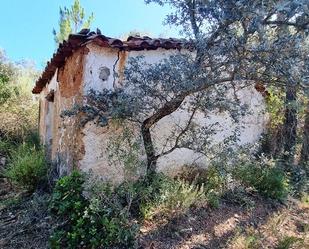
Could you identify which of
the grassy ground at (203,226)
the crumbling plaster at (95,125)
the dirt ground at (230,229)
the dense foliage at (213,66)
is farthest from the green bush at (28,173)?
the dirt ground at (230,229)

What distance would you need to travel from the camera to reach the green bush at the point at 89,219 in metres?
4.74

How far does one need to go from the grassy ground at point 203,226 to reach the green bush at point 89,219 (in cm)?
31

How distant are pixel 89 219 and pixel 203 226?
6.19 feet

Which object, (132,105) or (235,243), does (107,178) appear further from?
(235,243)

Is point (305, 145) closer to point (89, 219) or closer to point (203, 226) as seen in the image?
point (203, 226)

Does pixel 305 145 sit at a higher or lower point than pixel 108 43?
lower

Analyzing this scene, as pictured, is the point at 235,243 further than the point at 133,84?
No

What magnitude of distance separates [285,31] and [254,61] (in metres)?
0.55

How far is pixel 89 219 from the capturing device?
4855 mm

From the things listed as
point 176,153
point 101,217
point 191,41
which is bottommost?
point 101,217

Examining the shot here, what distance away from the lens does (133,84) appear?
5.76 m

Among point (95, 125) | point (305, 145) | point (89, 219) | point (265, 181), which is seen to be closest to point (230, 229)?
point (265, 181)

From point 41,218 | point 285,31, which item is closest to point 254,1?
point 285,31

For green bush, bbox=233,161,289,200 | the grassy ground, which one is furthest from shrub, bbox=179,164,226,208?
green bush, bbox=233,161,289,200
